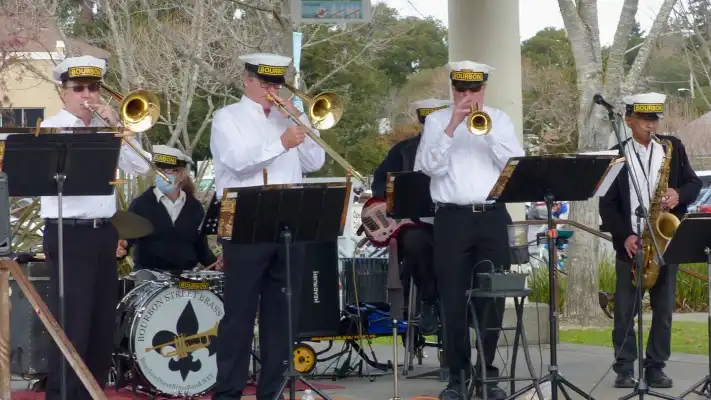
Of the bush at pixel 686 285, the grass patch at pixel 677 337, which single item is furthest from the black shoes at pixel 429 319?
the bush at pixel 686 285

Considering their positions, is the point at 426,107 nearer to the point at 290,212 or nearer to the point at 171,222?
the point at 171,222

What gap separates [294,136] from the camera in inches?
274

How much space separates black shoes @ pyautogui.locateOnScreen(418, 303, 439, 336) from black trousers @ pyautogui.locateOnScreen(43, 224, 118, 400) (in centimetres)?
292

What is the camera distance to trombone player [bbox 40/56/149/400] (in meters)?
7.21

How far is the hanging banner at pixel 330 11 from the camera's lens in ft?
32.9

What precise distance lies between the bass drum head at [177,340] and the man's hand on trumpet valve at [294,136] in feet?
7.95

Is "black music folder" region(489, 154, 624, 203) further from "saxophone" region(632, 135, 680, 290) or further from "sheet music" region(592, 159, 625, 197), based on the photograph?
"saxophone" region(632, 135, 680, 290)

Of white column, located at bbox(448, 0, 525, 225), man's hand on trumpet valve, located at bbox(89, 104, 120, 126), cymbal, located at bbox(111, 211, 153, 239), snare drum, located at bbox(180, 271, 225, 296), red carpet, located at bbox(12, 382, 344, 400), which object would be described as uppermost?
white column, located at bbox(448, 0, 525, 225)

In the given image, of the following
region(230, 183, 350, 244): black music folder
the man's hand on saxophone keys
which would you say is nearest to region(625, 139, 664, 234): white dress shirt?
the man's hand on saxophone keys

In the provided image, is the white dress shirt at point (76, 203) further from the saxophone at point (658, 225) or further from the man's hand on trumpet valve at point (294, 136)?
the saxophone at point (658, 225)

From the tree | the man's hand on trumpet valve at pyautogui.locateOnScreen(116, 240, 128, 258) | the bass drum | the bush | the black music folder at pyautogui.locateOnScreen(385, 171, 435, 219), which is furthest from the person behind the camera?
the bush

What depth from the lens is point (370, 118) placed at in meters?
34.7

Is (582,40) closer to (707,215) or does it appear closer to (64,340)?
(707,215)

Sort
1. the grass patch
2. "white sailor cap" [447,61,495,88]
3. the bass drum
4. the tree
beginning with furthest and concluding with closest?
1. the tree
2. the grass patch
3. the bass drum
4. "white sailor cap" [447,61,495,88]
